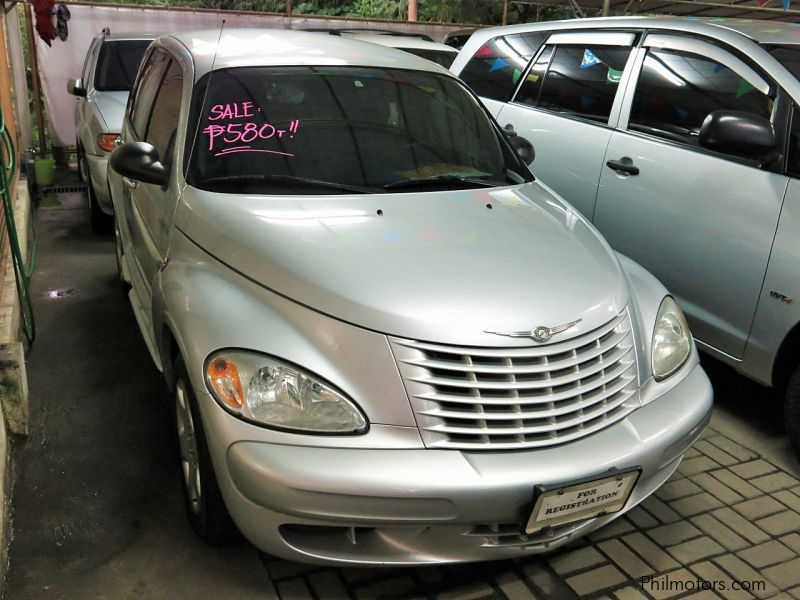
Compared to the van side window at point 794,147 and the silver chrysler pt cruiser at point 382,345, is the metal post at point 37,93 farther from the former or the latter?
the van side window at point 794,147

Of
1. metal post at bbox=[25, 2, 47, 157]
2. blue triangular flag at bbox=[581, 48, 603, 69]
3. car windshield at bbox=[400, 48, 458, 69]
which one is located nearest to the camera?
blue triangular flag at bbox=[581, 48, 603, 69]

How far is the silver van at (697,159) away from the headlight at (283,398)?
2.06 meters

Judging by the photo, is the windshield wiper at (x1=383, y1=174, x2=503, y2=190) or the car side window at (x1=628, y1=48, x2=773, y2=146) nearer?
the windshield wiper at (x1=383, y1=174, x2=503, y2=190)

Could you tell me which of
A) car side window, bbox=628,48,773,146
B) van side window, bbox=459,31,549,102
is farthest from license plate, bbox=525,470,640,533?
van side window, bbox=459,31,549,102

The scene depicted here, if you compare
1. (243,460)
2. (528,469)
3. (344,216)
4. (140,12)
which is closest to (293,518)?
(243,460)

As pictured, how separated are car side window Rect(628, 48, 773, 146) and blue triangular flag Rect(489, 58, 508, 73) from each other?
1.28 meters

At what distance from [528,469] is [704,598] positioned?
868 millimetres

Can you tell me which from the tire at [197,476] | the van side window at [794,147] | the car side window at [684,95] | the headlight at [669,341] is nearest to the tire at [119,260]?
the tire at [197,476]

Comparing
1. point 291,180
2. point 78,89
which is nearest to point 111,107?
point 78,89

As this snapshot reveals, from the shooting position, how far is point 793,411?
10.3 feet

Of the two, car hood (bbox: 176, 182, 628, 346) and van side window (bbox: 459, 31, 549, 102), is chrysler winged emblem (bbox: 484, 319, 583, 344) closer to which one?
car hood (bbox: 176, 182, 628, 346)

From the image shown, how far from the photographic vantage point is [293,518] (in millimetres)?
2047

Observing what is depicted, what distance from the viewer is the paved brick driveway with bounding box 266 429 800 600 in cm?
242

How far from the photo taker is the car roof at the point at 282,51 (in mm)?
3115
